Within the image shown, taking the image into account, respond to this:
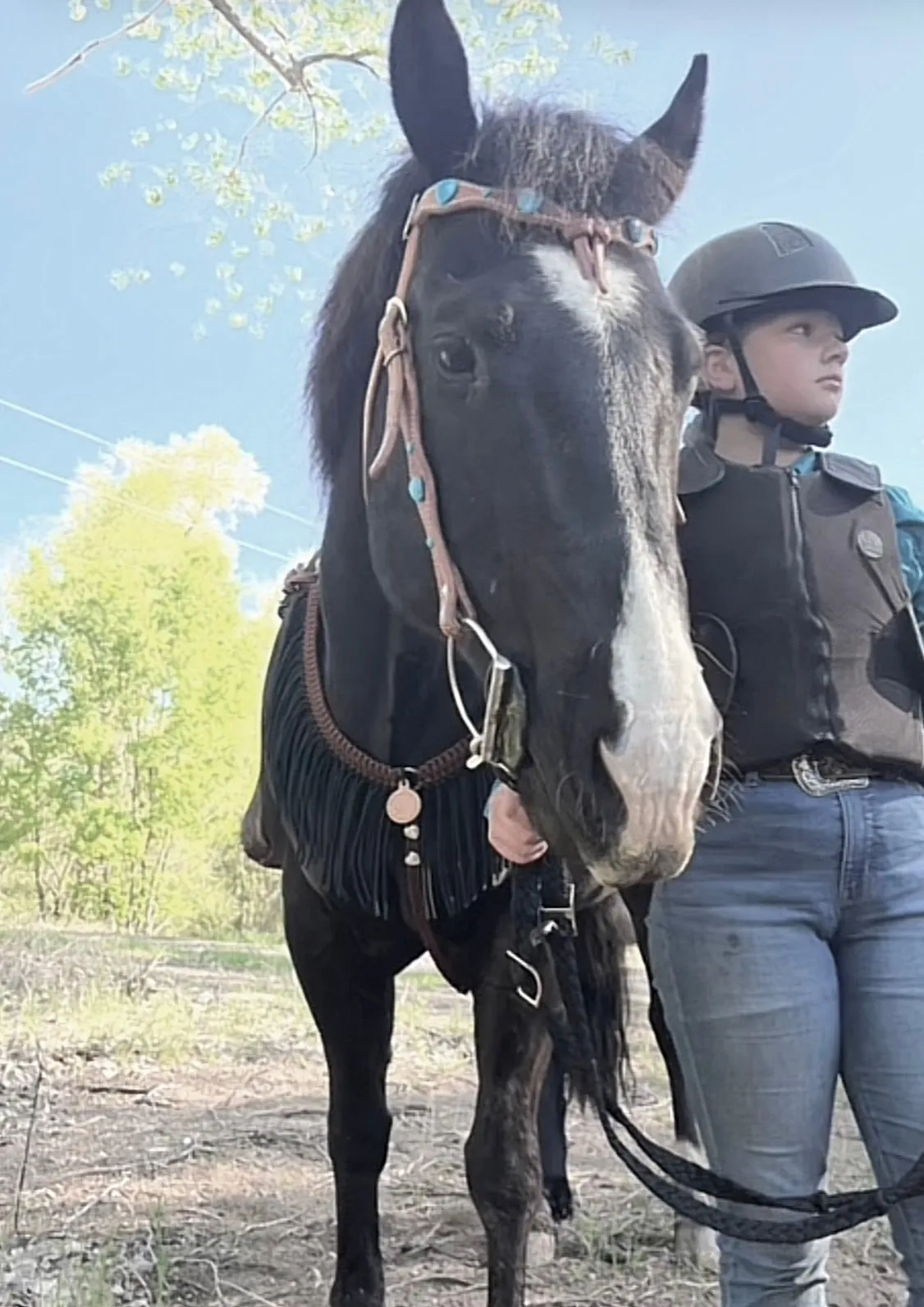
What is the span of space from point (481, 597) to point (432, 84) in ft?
2.80

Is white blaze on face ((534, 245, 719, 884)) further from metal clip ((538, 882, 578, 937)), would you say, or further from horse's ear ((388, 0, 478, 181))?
horse's ear ((388, 0, 478, 181))

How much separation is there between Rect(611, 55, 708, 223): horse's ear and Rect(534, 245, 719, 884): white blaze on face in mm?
660

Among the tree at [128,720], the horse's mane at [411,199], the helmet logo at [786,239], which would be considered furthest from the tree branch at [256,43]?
the tree at [128,720]

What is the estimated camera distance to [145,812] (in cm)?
1834

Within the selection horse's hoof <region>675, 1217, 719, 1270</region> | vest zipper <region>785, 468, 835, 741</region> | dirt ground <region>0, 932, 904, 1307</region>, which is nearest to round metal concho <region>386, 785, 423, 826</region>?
vest zipper <region>785, 468, 835, 741</region>

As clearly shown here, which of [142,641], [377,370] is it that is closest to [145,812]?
[142,641]

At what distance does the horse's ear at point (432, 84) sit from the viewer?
5.93ft

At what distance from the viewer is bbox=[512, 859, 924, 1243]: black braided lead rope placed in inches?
58.3

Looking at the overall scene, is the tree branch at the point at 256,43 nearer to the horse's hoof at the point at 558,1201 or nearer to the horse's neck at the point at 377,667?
the horse's neck at the point at 377,667

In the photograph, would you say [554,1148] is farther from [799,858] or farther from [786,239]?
[786,239]

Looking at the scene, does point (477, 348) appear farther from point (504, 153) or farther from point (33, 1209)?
point (33, 1209)

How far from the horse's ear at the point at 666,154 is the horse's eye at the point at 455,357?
1.25ft

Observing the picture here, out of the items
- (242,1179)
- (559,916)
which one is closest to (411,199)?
(559,916)

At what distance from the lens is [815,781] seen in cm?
164
